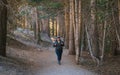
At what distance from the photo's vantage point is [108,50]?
2486 centimetres

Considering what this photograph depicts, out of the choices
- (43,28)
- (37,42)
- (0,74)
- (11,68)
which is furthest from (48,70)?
(43,28)

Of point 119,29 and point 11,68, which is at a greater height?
point 119,29

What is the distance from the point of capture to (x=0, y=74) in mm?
11641

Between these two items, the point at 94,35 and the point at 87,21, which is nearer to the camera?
the point at 94,35

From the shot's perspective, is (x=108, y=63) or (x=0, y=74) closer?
(x=0, y=74)

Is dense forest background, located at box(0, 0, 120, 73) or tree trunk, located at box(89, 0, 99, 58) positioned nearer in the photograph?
dense forest background, located at box(0, 0, 120, 73)

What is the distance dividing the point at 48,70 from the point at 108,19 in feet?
20.3

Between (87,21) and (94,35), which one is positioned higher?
(87,21)

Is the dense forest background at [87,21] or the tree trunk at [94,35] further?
the tree trunk at [94,35]

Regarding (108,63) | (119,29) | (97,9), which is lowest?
(108,63)

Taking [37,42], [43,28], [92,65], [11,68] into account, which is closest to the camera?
[11,68]

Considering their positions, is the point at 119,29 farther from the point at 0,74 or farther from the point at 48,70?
the point at 0,74

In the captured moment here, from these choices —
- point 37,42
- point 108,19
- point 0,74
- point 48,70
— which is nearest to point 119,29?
point 108,19

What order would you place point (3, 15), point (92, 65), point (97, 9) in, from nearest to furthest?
point (3, 15) → point (92, 65) → point (97, 9)
